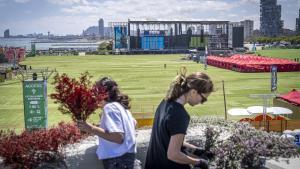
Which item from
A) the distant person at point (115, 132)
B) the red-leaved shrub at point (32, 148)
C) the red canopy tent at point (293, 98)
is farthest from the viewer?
the red canopy tent at point (293, 98)

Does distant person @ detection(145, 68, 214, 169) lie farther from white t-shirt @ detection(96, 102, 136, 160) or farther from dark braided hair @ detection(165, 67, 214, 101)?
white t-shirt @ detection(96, 102, 136, 160)

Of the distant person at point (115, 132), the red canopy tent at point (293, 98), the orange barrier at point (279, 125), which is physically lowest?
the orange barrier at point (279, 125)

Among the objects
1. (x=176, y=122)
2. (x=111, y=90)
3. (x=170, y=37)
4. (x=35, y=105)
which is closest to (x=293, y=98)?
(x=35, y=105)

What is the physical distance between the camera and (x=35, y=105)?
13.5 metres

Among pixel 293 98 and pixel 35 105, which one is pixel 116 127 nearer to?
pixel 35 105

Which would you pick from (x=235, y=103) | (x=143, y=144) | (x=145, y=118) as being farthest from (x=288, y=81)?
(x=143, y=144)

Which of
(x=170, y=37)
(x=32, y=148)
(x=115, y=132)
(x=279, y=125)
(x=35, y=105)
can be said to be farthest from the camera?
(x=170, y=37)

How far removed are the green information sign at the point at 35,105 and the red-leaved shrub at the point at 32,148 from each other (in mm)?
8350

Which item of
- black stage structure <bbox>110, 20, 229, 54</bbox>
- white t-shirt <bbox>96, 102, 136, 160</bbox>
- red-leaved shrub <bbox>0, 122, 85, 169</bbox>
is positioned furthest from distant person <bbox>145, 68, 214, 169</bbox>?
black stage structure <bbox>110, 20, 229, 54</bbox>

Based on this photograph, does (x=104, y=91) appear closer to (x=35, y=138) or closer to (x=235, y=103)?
(x=35, y=138)

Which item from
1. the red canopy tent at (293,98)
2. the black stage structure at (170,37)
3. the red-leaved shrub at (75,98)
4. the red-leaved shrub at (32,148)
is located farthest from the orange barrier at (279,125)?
the black stage structure at (170,37)

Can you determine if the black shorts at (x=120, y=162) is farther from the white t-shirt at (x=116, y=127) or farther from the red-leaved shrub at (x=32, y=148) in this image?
the red-leaved shrub at (x=32, y=148)

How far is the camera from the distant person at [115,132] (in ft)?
12.5

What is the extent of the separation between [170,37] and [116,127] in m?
127
